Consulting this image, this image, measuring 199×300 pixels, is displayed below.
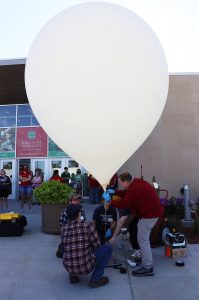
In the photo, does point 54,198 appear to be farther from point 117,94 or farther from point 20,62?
point 20,62

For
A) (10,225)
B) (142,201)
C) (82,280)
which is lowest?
(82,280)

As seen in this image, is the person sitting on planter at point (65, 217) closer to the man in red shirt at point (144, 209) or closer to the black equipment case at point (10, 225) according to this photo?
the man in red shirt at point (144, 209)

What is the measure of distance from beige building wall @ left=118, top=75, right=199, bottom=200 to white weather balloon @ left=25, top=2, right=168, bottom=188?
7958 millimetres

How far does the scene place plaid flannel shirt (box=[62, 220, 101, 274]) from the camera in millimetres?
3725

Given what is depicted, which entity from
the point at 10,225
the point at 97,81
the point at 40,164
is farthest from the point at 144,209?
the point at 40,164

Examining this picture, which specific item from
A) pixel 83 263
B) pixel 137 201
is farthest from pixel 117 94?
pixel 83 263

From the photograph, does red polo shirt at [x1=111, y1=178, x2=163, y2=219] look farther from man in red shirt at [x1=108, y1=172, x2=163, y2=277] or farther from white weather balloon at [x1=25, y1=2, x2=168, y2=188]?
white weather balloon at [x1=25, y1=2, x2=168, y2=188]

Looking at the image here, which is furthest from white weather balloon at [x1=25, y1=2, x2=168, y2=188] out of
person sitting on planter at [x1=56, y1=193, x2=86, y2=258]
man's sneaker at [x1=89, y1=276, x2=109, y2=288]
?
man's sneaker at [x1=89, y1=276, x2=109, y2=288]

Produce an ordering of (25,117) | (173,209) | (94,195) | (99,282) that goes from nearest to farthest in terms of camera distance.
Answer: (99,282) < (173,209) < (94,195) < (25,117)

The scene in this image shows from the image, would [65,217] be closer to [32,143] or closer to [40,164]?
[40,164]

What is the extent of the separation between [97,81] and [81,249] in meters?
2.05

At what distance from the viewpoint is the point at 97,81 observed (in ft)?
12.6

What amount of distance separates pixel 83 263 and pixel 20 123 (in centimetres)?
1257

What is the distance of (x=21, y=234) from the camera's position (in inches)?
267
